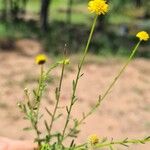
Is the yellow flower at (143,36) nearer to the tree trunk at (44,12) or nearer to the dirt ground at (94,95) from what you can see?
the dirt ground at (94,95)

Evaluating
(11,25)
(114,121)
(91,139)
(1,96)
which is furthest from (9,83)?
(91,139)

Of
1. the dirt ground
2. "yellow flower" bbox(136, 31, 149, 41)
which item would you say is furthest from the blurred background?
"yellow flower" bbox(136, 31, 149, 41)

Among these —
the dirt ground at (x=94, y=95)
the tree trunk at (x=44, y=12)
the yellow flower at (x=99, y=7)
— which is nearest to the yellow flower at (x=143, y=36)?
the yellow flower at (x=99, y=7)

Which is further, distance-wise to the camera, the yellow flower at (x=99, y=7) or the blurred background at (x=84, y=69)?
the blurred background at (x=84, y=69)

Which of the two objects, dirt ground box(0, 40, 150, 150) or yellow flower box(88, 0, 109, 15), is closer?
yellow flower box(88, 0, 109, 15)

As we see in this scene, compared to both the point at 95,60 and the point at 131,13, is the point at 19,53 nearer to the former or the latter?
the point at 95,60

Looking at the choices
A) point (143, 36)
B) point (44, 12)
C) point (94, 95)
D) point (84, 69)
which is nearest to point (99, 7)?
point (143, 36)

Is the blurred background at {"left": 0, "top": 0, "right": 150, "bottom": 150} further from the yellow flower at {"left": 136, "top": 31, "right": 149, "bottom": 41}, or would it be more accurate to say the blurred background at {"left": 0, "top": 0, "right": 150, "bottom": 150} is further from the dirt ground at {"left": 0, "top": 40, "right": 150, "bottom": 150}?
the yellow flower at {"left": 136, "top": 31, "right": 149, "bottom": 41}
